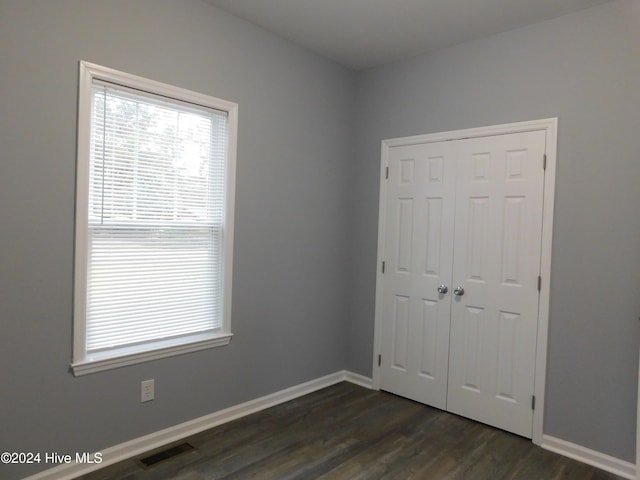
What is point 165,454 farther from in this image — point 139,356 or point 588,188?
point 588,188

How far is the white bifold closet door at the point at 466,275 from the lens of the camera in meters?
2.89

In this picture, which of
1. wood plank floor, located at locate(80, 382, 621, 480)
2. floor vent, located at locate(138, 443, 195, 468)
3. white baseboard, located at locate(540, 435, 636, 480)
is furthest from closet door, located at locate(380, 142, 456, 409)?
floor vent, located at locate(138, 443, 195, 468)

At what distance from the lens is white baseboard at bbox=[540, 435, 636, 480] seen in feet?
8.17

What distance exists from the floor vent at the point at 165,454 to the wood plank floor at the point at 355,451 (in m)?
0.03

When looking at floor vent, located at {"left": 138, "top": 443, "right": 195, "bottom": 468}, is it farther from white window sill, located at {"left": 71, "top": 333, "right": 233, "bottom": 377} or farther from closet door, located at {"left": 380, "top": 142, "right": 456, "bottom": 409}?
closet door, located at {"left": 380, "top": 142, "right": 456, "bottom": 409}

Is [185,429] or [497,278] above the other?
[497,278]

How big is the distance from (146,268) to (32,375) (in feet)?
2.56

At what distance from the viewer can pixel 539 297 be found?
9.27 feet

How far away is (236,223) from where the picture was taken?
3.00m

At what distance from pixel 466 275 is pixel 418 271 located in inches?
15.6

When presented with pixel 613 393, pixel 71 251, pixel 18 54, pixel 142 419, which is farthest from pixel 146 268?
pixel 613 393

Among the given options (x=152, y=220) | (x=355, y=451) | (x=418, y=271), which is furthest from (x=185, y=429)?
(x=418, y=271)

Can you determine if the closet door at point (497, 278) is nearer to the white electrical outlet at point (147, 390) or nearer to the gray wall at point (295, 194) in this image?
the gray wall at point (295, 194)

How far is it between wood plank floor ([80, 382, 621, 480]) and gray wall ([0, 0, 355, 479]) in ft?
0.86
